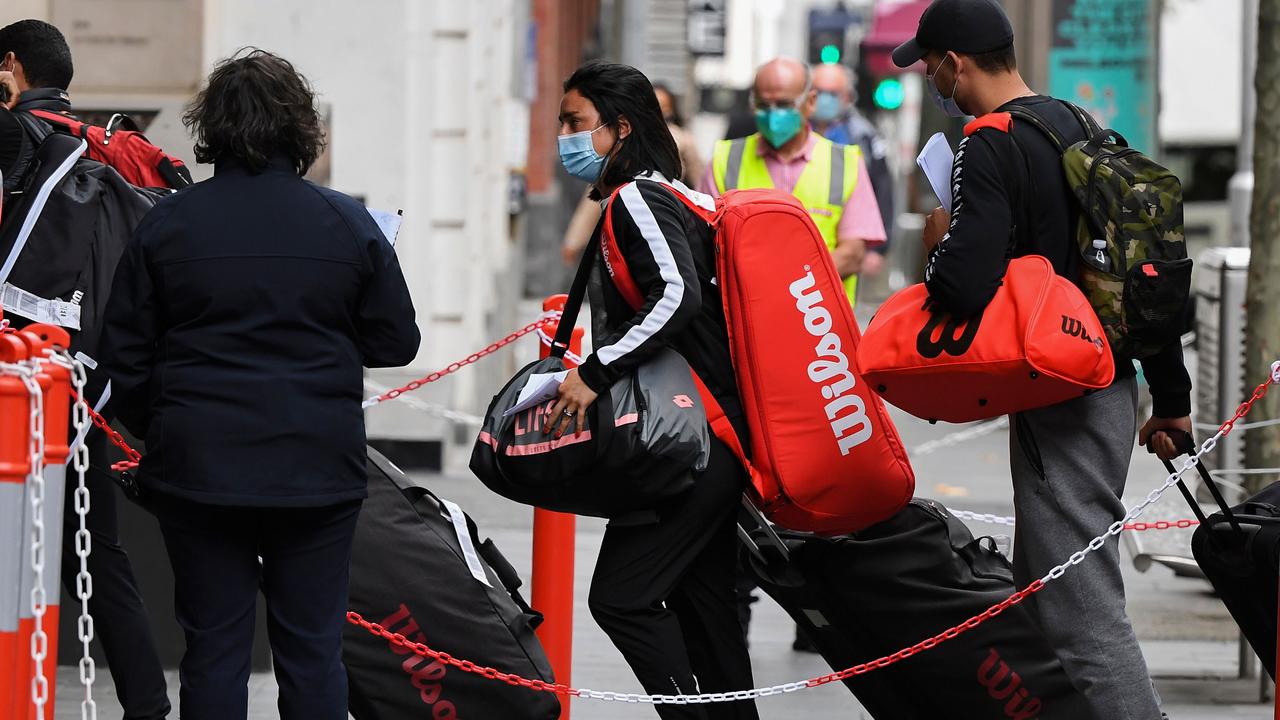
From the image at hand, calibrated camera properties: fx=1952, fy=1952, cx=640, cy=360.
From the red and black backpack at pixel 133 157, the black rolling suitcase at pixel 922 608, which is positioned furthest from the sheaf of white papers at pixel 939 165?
the red and black backpack at pixel 133 157

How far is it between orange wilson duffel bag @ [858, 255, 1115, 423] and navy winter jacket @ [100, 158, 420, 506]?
122 cm

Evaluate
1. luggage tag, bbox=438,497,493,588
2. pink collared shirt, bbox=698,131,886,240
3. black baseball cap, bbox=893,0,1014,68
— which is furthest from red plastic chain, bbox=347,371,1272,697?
pink collared shirt, bbox=698,131,886,240

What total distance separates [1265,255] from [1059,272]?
2974 mm

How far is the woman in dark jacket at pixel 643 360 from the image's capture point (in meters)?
4.54

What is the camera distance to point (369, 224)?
4.19 metres

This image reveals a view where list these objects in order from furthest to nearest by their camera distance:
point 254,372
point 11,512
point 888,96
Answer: point 888,96
point 254,372
point 11,512

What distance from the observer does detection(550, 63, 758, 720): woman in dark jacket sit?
4.54 meters

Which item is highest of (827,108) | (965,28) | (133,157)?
(965,28)

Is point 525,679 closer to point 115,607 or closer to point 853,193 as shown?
point 115,607

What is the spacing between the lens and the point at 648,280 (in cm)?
455

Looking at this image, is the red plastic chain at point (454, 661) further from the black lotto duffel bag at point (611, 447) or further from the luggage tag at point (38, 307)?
the luggage tag at point (38, 307)

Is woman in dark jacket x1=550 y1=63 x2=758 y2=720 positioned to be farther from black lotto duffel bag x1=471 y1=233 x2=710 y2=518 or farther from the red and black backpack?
the red and black backpack

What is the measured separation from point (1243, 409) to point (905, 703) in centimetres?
118

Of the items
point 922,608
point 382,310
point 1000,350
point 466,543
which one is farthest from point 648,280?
point 922,608
